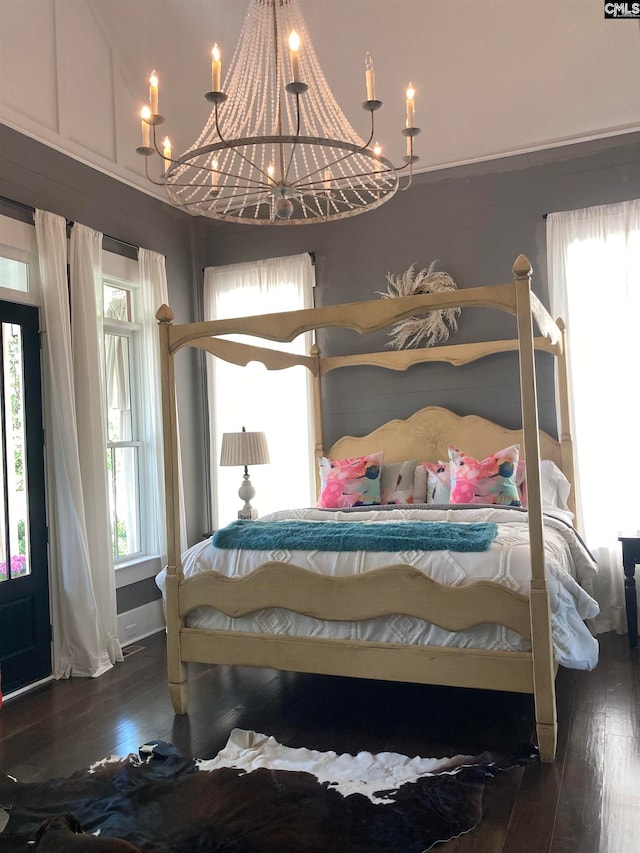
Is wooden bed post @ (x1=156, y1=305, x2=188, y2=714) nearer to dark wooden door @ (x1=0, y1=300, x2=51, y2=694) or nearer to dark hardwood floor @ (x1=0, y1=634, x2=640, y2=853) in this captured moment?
dark hardwood floor @ (x1=0, y1=634, x2=640, y2=853)

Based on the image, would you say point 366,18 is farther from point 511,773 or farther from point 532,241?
point 511,773

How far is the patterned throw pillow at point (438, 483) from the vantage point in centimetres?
441

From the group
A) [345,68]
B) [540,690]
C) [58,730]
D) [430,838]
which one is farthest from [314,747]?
[345,68]

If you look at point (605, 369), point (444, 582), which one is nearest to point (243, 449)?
point (444, 582)

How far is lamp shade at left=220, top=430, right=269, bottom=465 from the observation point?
4.76 m

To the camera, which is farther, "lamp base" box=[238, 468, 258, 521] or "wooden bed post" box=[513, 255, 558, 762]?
"lamp base" box=[238, 468, 258, 521]

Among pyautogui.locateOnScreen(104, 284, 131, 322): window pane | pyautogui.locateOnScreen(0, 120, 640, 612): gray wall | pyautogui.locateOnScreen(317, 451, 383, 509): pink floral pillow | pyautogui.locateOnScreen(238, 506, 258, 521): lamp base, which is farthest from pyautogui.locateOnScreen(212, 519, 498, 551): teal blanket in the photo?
pyautogui.locateOnScreen(104, 284, 131, 322): window pane

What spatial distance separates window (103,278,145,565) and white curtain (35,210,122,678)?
0.61m

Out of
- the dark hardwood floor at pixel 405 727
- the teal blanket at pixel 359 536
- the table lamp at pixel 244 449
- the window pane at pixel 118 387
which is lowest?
the dark hardwood floor at pixel 405 727

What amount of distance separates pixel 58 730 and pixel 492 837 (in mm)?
1992

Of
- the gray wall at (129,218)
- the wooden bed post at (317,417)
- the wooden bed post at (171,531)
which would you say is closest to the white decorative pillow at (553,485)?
the wooden bed post at (317,417)

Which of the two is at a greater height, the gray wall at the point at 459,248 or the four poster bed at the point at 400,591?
the gray wall at the point at 459,248

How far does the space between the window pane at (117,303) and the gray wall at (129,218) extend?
0.29 metres

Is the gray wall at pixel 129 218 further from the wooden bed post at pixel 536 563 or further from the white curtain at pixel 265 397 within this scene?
the wooden bed post at pixel 536 563
